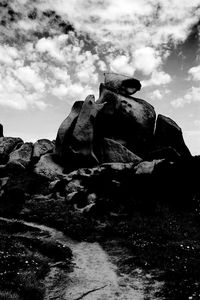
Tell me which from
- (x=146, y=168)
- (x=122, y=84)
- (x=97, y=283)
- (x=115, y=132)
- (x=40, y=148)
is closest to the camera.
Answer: (x=97, y=283)

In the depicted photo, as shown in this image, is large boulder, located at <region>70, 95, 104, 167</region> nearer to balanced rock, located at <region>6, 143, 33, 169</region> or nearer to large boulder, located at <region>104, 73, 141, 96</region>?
large boulder, located at <region>104, 73, 141, 96</region>

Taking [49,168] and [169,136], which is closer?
[49,168]

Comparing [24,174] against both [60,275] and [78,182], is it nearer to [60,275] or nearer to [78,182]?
[78,182]

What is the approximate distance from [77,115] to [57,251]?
112 feet

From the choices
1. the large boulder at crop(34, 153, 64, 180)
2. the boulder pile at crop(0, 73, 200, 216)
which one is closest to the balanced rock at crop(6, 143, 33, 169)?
the boulder pile at crop(0, 73, 200, 216)

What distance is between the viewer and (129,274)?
17109mm

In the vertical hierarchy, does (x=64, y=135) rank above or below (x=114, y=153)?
above

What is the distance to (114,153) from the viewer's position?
152ft

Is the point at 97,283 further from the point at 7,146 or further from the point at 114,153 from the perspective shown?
the point at 7,146

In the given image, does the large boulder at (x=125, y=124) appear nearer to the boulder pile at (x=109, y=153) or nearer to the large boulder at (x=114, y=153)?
the boulder pile at (x=109, y=153)

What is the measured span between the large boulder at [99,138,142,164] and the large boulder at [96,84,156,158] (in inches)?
76.3

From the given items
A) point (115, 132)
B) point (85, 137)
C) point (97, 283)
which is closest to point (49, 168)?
point (85, 137)

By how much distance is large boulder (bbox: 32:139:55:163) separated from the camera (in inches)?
2164

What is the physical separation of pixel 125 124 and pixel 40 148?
58.7 ft
